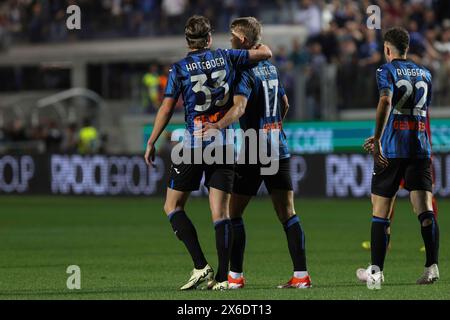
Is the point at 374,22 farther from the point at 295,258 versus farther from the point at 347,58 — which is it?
the point at 347,58

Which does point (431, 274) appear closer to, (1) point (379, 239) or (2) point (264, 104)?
(1) point (379, 239)

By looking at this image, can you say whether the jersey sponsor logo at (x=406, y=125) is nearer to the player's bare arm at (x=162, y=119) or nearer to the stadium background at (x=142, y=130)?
the stadium background at (x=142, y=130)

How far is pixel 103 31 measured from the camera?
38531 millimetres

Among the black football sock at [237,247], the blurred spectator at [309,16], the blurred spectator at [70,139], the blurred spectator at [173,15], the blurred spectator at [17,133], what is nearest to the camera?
the black football sock at [237,247]

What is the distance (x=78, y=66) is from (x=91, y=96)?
4651 mm

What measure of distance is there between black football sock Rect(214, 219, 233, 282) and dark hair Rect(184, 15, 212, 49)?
158cm

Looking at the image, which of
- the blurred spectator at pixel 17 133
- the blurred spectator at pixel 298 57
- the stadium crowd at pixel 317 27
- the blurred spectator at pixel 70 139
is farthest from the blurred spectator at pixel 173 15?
the blurred spectator at pixel 298 57

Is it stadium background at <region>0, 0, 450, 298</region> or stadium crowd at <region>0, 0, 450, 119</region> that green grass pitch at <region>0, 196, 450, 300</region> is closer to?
stadium background at <region>0, 0, 450, 298</region>

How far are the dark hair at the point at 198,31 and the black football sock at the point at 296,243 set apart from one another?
1.84 m

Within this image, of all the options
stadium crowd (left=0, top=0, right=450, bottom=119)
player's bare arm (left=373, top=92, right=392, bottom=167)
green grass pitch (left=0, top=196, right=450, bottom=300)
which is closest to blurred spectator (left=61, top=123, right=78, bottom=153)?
stadium crowd (left=0, top=0, right=450, bottom=119)

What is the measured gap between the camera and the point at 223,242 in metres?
10.3

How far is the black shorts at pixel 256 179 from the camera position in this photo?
1066 cm

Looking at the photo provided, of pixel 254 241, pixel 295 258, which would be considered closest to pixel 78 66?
pixel 254 241
